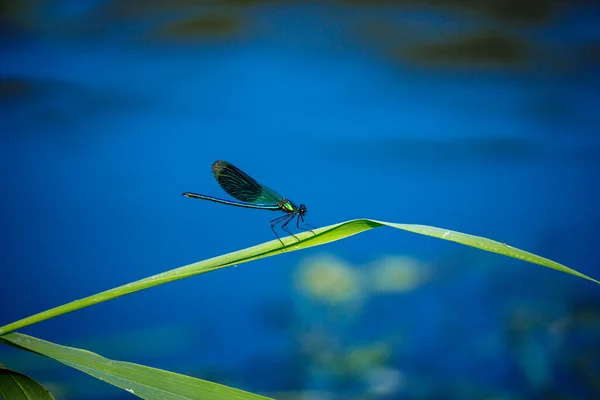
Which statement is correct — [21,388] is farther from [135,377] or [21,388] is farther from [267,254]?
[267,254]

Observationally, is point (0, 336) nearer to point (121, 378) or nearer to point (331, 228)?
point (121, 378)

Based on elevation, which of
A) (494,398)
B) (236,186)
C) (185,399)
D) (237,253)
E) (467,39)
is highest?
(467,39)

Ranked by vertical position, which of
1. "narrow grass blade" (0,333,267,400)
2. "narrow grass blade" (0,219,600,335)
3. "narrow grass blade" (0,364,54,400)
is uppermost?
"narrow grass blade" (0,219,600,335)

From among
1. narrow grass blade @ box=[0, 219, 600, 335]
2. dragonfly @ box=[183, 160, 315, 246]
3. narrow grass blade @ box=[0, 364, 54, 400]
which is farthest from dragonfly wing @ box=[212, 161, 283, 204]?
narrow grass blade @ box=[0, 364, 54, 400]

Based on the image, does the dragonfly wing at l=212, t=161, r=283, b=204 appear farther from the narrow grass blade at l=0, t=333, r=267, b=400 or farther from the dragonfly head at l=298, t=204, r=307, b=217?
the narrow grass blade at l=0, t=333, r=267, b=400

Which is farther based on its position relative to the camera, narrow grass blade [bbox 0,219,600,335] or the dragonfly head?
the dragonfly head

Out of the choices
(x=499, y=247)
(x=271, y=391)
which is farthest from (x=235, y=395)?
(x=271, y=391)

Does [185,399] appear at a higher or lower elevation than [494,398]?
lower
